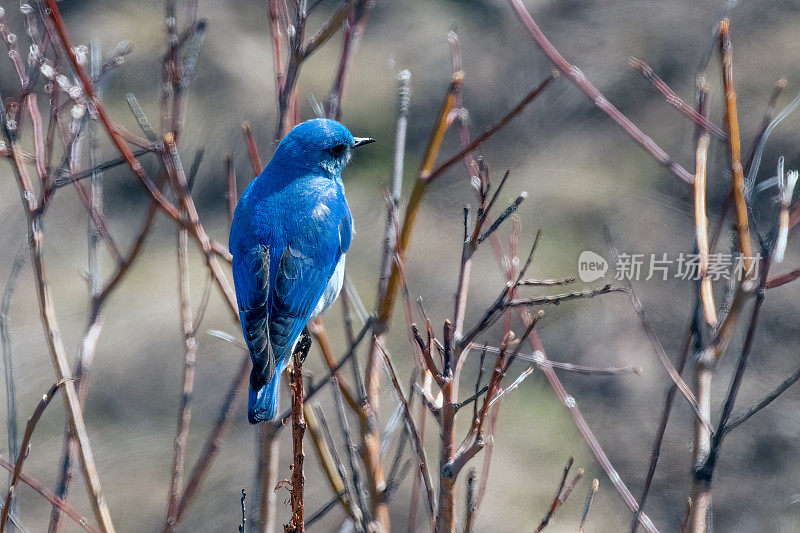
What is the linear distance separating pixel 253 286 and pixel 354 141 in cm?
45

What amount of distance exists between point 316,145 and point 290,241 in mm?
249

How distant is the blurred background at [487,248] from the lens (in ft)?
14.2

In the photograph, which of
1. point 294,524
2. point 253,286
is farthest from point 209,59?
point 294,524

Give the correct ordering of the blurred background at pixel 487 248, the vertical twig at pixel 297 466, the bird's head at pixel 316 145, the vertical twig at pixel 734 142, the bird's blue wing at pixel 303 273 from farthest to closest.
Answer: the blurred background at pixel 487 248 → the bird's head at pixel 316 145 → the bird's blue wing at pixel 303 273 → the vertical twig at pixel 734 142 → the vertical twig at pixel 297 466

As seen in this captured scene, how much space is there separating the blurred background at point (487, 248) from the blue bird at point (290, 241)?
198cm

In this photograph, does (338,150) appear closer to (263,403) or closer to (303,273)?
(303,273)

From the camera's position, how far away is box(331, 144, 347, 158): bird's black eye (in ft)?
6.19

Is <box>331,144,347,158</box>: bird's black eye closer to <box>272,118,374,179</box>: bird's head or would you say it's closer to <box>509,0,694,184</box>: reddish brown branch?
<box>272,118,374,179</box>: bird's head

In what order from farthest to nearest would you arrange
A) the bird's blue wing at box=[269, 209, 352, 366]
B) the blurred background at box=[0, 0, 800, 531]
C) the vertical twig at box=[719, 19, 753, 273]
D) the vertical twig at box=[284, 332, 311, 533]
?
the blurred background at box=[0, 0, 800, 531], the bird's blue wing at box=[269, 209, 352, 366], the vertical twig at box=[719, 19, 753, 273], the vertical twig at box=[284, 332, 311, 533]

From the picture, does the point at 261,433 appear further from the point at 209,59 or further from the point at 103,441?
the point at 209,59

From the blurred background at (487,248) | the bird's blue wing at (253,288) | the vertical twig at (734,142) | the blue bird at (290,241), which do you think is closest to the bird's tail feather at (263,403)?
the blue bird at (290,241)

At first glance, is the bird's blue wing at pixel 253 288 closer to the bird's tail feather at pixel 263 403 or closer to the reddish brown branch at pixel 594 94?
the bird's tail feather at pixel 263 403

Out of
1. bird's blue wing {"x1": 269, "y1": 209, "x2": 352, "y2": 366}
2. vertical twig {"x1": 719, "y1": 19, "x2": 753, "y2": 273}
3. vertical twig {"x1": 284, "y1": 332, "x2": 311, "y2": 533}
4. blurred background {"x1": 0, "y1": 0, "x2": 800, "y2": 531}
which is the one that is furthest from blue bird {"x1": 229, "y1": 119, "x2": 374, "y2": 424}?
blurred background {"x1": 0, "y1": 0, "x2": 800, "y2": 531}

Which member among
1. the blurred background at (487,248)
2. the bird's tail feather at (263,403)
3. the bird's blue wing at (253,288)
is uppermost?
the blurred background at (487,248)
